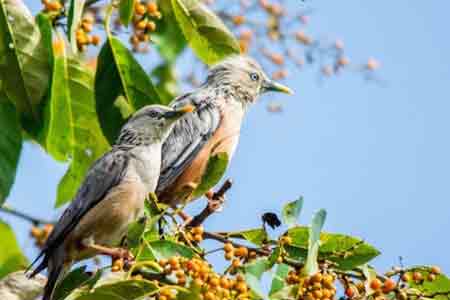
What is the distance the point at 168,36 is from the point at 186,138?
1.09 metres

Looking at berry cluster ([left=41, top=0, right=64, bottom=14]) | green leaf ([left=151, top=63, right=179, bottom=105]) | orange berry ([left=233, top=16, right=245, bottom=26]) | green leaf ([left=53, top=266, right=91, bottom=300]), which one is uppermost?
orange berry ([left=233, top=16, right=245, bottom=26])

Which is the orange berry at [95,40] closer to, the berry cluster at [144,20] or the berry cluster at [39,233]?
the berry cluster at [144,20]

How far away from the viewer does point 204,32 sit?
5844 mm

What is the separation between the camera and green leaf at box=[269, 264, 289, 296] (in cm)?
406

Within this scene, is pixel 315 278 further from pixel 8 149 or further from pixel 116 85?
pixel 116 85

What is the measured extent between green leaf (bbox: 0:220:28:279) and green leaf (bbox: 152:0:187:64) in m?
1.32

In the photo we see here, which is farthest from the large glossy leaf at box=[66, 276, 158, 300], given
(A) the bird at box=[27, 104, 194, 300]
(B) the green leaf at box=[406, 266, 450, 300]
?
(A) the bird at box=[27, 104, 194, 300]

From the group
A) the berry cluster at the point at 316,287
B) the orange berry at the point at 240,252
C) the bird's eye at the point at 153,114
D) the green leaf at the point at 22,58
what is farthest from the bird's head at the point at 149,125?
the berry cluster at the point at 316,287

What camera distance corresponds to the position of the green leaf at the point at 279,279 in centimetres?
406

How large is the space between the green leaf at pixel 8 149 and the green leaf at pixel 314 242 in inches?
61.0

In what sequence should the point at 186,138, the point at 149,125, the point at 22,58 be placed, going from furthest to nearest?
the point at 186,138
the point at 149,125
the point at 22,58

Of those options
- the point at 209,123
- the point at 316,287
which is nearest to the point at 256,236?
the point at 316,287

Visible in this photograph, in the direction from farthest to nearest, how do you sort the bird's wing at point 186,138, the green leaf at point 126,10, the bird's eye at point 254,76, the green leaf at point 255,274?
the bird's eye at point 254,76
the bird's wing at point 186,138
the green leaf at point 126,10
the green leaf at point 255,274

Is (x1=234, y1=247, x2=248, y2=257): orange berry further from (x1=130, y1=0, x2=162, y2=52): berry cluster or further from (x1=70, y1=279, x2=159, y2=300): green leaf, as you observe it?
(x1=130, y1=0, x2=162, y2=52): berry cluster
